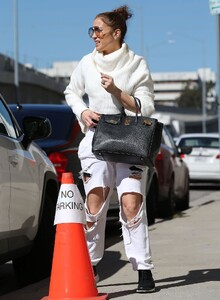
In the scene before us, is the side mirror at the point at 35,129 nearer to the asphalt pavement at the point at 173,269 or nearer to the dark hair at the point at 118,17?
the asphalt pavement at the point at 173,269

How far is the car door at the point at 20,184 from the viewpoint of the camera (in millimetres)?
7035

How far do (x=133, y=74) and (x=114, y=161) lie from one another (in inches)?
25.9

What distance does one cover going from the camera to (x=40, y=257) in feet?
26.3

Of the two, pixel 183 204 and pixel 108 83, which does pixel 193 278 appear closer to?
pixel 108 83

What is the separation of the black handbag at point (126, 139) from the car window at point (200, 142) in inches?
734

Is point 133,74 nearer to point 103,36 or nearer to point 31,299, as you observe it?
point 103,36

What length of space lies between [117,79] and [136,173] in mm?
671

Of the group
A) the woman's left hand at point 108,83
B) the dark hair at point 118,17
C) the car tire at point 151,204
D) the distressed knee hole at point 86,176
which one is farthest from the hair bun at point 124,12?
the car tire at point 151,204

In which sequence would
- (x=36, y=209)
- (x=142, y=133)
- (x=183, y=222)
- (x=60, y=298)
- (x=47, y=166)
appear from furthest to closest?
(x=183, y=222)
(x=47, y=166)
(x=36, y=209)
(x=142, y=133)
(x=60, y=298)

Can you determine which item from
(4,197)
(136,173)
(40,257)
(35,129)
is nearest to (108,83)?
(136,173)

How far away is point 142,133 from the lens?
6.59 m

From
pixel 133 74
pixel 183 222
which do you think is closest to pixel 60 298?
pixel 133 74

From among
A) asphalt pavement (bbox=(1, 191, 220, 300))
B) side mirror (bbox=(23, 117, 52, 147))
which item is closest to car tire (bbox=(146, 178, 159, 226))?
asphalt pavement (bbox=(1, 191, 220, 300))

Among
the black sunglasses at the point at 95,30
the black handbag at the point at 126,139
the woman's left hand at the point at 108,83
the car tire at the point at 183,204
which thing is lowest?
the car tire at the point at 183,204
